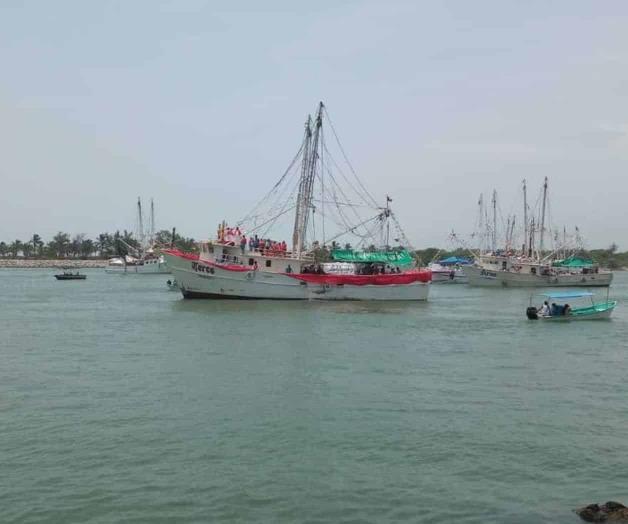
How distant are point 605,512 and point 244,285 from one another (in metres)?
40.8

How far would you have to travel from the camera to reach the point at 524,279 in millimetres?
81375

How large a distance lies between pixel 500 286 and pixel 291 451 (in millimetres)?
70377

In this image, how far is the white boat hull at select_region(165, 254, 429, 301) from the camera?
50.7m

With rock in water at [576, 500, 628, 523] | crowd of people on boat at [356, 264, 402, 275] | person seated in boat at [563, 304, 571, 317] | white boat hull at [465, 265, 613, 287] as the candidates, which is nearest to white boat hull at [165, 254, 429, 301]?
crowd of people on boat at [356, 264, 402, 275]

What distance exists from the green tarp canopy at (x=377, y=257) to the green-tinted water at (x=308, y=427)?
76.2ft

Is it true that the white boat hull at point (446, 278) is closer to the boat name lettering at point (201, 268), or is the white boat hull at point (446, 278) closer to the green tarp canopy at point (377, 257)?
the green tarp canopy at point (377, 257)

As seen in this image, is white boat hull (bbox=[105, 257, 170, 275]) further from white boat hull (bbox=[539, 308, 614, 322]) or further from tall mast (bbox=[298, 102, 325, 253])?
white boat hull (bbox=[539, 308, 614, 322])

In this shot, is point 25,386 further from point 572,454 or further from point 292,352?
point 572,454

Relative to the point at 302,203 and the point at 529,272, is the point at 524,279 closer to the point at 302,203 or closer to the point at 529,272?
the point at 529,272

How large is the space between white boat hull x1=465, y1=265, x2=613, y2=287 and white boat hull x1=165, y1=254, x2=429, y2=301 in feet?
109

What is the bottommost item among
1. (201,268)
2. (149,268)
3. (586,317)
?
(586,317)

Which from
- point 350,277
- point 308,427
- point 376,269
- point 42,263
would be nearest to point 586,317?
point 350,277

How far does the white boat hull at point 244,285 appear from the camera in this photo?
166 ft

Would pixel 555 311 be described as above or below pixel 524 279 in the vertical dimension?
below
